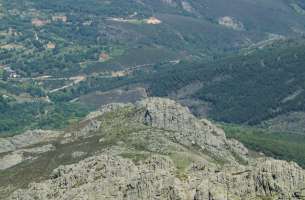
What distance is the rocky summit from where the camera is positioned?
275ft

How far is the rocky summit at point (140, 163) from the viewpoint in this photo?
83.8 meters

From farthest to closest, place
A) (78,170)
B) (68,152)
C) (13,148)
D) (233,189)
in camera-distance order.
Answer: (13,148) → (68,152) → (78,170) → (233,189)

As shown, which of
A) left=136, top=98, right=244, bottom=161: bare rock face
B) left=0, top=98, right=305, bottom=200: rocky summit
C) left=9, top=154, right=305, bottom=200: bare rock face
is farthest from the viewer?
left=136, top=98, right=244, bottom=161: bare rock face

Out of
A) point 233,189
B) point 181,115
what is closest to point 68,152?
point 181,115

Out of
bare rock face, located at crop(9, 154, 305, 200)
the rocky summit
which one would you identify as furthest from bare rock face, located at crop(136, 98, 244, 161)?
bare rock face, located at crop(9, 154, 305, 200)

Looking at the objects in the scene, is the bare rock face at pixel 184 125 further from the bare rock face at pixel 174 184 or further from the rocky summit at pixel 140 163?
the bare rock face at pixel 174 184

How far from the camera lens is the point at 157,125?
144125 mm

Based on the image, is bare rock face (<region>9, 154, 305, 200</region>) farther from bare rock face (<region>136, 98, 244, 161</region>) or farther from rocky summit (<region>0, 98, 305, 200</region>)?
bare rock face (<region>136, 98, 244, 161</region>)

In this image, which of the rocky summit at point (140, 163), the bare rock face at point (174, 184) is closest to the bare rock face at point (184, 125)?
the rocky summit at point (140, 163)

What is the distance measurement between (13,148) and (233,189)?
75.4 meters

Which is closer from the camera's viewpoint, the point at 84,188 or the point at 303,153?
the point at 84,188

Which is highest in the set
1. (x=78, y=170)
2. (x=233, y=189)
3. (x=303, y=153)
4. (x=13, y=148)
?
(x=233, y=189)

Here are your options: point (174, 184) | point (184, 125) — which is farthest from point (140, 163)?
point (184, 125)

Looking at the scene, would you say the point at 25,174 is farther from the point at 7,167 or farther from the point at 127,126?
the point at 127,126
